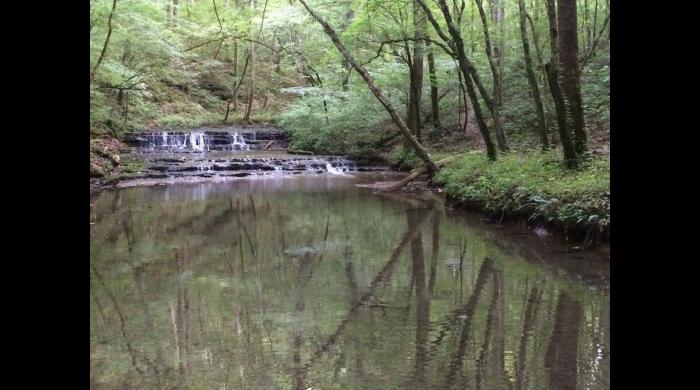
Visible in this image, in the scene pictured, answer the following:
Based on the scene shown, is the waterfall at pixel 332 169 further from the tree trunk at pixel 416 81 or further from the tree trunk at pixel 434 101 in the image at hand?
the tree trunk at pixel 434 101

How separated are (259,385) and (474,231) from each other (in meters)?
6.28

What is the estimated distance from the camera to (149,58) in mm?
24078

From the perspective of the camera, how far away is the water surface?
392 cm

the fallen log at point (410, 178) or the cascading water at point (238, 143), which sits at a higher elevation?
the cascading water at point (238, 143)

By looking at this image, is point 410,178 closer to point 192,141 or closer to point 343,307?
point 343,307

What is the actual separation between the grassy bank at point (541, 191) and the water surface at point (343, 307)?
463mm

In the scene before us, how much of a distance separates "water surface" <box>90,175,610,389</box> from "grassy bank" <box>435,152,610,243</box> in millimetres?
463

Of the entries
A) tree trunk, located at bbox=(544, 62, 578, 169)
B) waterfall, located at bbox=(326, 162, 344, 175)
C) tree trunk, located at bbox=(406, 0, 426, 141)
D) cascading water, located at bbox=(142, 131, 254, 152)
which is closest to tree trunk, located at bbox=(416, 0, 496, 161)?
tree trunk, located at bbox=(544, 62, 578, 169)

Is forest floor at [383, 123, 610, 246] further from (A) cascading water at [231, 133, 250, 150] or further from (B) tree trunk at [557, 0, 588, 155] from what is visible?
(A) cascading water at [231, 133, 250, 150]

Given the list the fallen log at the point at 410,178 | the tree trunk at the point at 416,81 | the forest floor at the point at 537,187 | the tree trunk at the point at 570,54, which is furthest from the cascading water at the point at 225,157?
the tree trunk at the point at 570,54

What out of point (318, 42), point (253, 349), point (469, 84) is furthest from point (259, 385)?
point (318, 42)

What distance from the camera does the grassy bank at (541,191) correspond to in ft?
25.0

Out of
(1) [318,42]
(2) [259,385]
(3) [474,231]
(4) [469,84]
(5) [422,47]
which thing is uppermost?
(1) [318,42]
